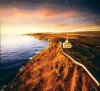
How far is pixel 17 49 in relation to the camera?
4391 millimetres

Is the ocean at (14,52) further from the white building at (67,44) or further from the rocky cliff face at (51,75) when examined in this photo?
the white building at (67,44)

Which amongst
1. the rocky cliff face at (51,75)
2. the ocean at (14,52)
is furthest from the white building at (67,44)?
the ocean at (14,52)

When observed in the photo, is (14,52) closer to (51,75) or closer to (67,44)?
(51,75)

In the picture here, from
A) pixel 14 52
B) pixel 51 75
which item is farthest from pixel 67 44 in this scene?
pixel 14 52

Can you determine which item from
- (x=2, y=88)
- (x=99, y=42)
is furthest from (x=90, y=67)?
(x=2, y=88)

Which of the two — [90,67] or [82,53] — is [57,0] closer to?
[82,53]

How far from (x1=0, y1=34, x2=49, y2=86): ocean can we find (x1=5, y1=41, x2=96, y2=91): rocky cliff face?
0.11 meters

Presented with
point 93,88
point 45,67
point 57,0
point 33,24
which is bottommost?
point 93,88

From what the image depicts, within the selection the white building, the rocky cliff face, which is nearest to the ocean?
the rocky cliff face

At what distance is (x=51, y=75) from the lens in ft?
14.0

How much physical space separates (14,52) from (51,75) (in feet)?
3.13

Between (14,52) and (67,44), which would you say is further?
(67,44)

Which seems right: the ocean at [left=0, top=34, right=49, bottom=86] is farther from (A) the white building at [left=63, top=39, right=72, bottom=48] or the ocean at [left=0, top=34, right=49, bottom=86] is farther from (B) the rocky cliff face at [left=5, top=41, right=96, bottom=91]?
(A) the white building at [left=63, top=39, right=72, bottom=48]

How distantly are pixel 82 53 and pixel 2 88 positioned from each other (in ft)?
6.23
